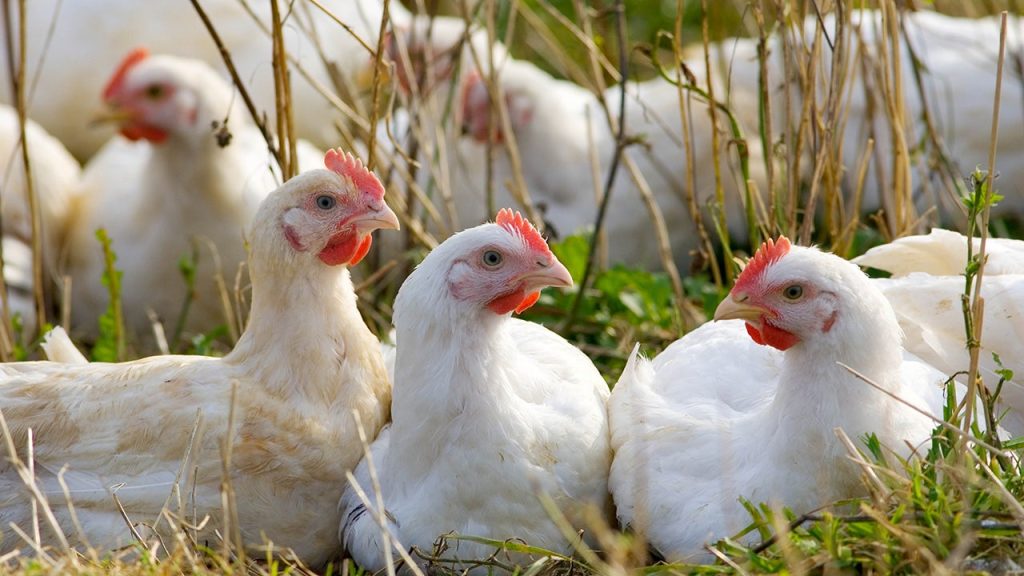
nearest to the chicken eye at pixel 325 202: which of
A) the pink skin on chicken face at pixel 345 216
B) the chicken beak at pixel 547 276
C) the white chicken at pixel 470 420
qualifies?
the pink skin on chicken face at pixel 345 216

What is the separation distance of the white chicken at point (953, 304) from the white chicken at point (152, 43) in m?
3.31

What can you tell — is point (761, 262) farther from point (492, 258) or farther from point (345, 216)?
point (345, 216)

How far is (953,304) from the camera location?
10.8ft

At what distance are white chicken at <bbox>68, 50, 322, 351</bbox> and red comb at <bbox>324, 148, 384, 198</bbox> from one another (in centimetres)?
161

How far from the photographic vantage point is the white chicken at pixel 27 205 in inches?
198

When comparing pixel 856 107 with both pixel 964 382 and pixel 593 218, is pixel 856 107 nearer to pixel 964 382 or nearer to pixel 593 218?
pixel 593 218

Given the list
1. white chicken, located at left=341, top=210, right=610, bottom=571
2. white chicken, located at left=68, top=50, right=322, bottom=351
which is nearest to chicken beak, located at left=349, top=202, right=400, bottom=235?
white chicken, located at left=341, top=210, right=610, bottom=571

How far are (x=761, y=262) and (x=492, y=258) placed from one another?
1.98 feet

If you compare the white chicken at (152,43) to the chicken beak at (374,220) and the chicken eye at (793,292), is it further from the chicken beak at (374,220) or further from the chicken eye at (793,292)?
the chicken eye at (793,292)

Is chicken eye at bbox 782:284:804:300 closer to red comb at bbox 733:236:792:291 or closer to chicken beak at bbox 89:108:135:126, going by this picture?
red comb at bbox 733:236:792:291

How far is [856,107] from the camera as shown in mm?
5281

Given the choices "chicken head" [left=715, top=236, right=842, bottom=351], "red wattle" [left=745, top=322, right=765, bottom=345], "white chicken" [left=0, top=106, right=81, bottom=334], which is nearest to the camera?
"chicken head" [left=715, top=236, right=842, bottom=351]

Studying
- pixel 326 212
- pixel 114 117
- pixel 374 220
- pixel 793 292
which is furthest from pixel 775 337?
pixel 114 117

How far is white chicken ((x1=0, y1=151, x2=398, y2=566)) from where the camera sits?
3088 millimetres
